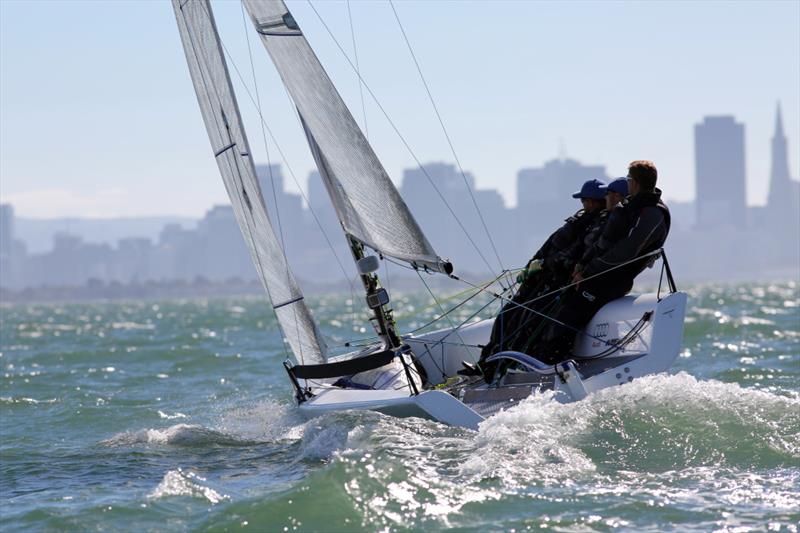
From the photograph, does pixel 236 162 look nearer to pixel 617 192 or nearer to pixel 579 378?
pixel 617 192

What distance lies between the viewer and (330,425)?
7992 mm

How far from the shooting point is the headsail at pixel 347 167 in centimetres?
844

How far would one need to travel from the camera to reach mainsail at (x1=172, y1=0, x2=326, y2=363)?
9.32m

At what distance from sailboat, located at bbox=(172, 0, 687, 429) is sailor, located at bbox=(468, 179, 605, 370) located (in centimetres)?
33

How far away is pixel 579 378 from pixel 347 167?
2.12 m

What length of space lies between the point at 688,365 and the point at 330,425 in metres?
7.35

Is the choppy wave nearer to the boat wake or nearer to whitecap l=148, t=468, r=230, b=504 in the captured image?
the boat wake

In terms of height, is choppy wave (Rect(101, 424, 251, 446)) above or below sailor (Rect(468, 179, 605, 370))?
below

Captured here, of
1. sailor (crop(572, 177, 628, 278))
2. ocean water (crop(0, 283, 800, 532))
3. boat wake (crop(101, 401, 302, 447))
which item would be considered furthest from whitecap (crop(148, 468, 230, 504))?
sailor (crop(572, 177, 628, 278))

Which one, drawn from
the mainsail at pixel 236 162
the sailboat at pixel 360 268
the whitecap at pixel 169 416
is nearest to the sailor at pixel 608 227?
the sailboat at pixel 360 268

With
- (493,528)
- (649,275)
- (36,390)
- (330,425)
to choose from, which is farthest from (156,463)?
(649,275)

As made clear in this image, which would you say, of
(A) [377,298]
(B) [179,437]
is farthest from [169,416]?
(A) [377,298]

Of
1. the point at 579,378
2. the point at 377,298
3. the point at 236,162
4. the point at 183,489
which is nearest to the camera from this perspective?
the point at 183,489

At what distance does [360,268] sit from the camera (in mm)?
8594
